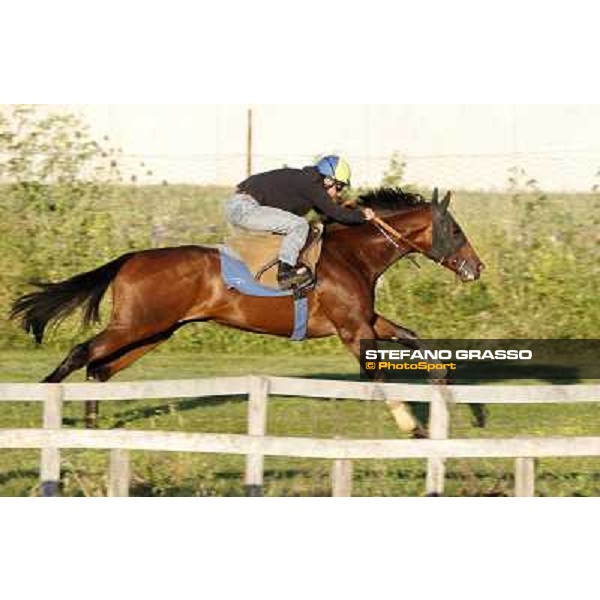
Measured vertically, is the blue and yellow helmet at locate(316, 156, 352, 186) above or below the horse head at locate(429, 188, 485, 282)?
above

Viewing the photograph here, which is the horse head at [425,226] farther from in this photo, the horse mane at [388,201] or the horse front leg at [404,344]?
the horse front leg at [404,344]

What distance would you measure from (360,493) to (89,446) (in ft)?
6.73

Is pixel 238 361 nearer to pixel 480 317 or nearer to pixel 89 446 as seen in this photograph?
pixel 480 317

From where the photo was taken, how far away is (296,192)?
1070cm

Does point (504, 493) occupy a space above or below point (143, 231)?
below

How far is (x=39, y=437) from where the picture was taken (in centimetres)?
779

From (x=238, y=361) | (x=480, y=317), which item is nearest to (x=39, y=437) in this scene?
(x=238, y=361)

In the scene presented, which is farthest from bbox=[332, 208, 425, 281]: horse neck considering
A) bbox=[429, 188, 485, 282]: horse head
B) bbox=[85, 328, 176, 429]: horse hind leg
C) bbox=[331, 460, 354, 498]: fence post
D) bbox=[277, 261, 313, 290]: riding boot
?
bbox=[331, 460, 354, 498]: fence post

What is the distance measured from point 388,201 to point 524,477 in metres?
3.74

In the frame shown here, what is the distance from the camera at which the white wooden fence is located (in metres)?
7.72

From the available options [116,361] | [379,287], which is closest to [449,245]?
[116,361]

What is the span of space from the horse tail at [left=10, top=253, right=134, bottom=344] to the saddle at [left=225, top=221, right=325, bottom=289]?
91cm

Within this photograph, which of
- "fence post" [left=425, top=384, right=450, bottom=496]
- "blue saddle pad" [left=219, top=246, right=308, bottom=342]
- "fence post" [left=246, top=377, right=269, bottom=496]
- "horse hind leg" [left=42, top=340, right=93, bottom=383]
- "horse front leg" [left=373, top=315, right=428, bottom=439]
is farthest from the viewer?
"blue saddle pad" [left=219, top=246, right=308, bottom=342]

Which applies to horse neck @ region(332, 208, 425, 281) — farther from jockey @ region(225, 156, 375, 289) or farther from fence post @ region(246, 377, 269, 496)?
fence post @ region(246, 377, 269, 496)
